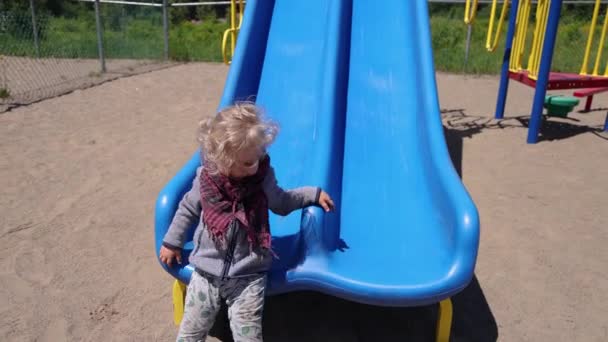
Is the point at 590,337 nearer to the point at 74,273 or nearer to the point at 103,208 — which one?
the point at 74,273

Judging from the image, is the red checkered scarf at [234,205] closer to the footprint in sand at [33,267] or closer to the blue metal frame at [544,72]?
the footprint in sand at [33,267]

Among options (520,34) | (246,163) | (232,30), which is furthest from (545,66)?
(246,163)

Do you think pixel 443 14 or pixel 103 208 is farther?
pixel 443 14

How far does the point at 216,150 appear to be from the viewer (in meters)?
1.78

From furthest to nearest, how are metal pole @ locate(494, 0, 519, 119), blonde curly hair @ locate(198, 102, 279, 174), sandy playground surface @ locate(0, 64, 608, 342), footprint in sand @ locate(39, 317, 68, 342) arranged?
metal pole @ locate(494, 0, 519, 119) → sandy playground surface @ locate(0, 64, 608, 342) → footprint in sand @ locate(39, 317, 68, 342) → blonde curly hair @ locate(198, 102, 279, 174)

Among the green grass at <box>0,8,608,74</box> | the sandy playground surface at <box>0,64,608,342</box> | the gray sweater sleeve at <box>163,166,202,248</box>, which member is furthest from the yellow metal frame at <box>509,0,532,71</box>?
the gray sweater sleeve at <box>163,166,202,248</box>

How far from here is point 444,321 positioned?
2201 millimetres

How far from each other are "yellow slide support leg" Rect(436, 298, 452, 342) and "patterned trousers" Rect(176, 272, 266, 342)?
78 cm

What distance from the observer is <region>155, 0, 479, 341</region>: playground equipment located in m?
2.08

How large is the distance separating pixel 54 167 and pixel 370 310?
3.16m

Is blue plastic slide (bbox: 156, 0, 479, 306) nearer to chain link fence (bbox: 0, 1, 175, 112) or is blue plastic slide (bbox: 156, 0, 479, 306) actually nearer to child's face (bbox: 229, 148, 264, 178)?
child's face (bbox: 229, 148, 264, 178)

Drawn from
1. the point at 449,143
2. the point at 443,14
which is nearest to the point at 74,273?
the point at 449,143

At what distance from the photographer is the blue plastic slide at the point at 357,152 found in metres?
2.08

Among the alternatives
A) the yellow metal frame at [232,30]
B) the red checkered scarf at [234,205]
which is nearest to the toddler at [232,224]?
the red checkered scarf at [234,205]
